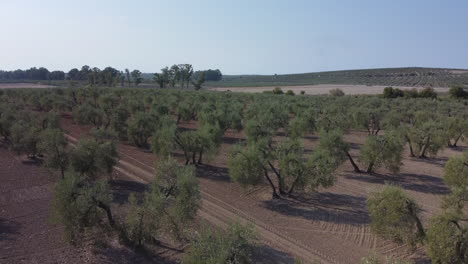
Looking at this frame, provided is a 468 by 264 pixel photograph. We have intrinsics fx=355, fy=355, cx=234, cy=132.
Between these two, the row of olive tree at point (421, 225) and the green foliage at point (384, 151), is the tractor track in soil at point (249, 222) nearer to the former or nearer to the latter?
the row of olive tree at point (421, 225)

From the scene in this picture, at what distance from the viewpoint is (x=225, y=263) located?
495 inches

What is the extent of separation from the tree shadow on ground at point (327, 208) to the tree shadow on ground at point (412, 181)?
5167 millimetres

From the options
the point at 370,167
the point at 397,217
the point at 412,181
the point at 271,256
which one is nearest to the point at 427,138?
the point at 412,181

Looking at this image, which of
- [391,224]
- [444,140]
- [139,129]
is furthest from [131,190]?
[444,140]

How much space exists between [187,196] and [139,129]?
930 inches

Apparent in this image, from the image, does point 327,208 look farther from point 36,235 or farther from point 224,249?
point 36,235

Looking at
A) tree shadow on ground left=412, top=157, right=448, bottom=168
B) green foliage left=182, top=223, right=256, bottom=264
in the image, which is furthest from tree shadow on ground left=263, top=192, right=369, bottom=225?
tree shadow on ground left=412, top=157, right=448, bottom=168

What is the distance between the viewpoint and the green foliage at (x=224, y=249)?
12789 millimetres

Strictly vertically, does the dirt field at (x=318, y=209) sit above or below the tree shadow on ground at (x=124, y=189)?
below

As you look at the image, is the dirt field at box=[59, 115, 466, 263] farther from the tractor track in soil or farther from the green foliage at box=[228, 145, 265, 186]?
the green foliage at box=[228, 145, 265, 186]

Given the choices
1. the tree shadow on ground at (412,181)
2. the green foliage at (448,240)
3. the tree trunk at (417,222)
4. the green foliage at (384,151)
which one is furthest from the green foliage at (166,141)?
the green foliage at (448,240)

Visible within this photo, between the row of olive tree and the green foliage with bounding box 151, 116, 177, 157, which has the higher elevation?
the green foliage with bounding box 151, 116, 177, 157

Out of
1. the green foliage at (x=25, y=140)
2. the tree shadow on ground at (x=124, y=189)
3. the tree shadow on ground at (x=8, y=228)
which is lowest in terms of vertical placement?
the tree shadow on ground at (x=8, y=228)

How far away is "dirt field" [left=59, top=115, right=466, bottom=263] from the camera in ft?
62.4
